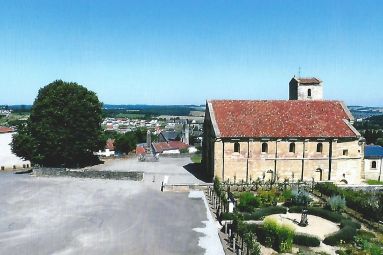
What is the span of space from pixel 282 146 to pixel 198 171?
12.8 metres

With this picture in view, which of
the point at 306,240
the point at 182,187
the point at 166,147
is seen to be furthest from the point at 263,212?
the point at 166,147

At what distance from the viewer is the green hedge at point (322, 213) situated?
109 feet

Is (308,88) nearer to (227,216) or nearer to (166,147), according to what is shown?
(227,216)

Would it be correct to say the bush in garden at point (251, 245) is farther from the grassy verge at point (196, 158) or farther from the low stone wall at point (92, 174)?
the grassy verge at point (196, 158)

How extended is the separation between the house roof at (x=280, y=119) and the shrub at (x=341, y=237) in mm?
18364

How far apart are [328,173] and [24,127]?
133 ft

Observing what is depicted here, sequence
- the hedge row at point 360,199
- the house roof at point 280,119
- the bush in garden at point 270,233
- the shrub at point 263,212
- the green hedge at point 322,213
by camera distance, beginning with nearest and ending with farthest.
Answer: the bush in garden at point 270,233 → the shrub at point 263,212 → the green hedge at point 322,213 → the hedge row at point 360,199 → the house roof at point 280,119

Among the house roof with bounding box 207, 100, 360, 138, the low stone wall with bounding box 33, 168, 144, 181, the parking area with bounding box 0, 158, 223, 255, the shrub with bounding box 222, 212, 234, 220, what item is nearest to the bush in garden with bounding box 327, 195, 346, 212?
the shrub with bounding box 222, 212, 234, 220

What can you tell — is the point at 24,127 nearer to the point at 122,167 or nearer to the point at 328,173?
the point at 122,167

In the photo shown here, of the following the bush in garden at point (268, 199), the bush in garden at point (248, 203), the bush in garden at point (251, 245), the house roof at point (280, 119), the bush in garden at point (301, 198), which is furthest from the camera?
the house roof at point (280, 119)

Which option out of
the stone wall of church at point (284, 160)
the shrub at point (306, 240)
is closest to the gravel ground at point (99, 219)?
the shrub at point (306, 240)

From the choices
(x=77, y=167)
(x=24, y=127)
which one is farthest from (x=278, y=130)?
(x=24, y=127)

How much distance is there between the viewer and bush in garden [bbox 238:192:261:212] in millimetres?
35281

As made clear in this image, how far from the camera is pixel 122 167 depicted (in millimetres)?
57719
